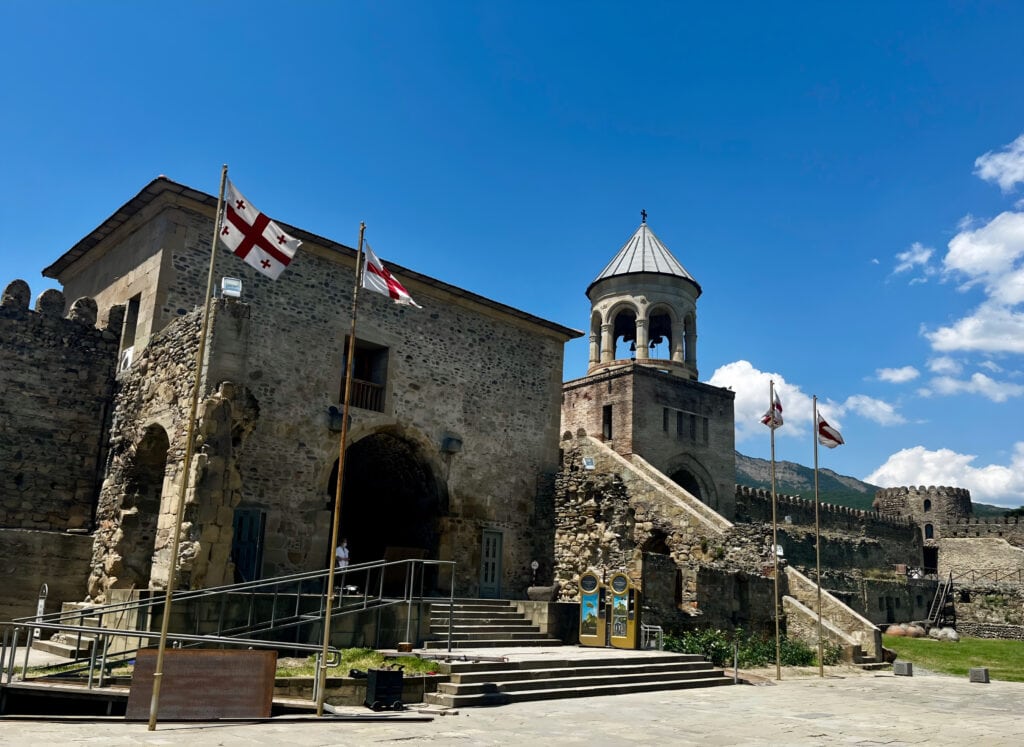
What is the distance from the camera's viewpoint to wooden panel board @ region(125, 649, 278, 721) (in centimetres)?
915

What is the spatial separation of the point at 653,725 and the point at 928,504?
55.0 meters

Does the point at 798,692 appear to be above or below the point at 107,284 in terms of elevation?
below

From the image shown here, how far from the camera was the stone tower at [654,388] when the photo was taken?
36.0m

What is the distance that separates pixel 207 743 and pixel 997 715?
38.3 feet

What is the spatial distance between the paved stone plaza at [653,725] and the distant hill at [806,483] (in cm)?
9229

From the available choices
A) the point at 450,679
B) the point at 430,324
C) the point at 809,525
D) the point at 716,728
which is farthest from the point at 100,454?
the point at 809,525

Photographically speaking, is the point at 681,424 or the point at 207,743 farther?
the point at 681,424

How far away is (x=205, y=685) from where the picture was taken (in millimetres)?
9406

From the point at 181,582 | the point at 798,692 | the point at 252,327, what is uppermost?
the point at 252,327

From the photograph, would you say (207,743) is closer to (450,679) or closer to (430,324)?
(450,679)

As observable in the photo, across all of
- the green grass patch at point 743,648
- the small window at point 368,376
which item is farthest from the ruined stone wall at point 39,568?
the green grass patch at point 743,648

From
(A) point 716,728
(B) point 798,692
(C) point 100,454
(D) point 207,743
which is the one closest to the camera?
(D) point 207,743

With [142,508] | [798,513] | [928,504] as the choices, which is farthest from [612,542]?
[928,504]

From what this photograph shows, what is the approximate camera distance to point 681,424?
122ft
